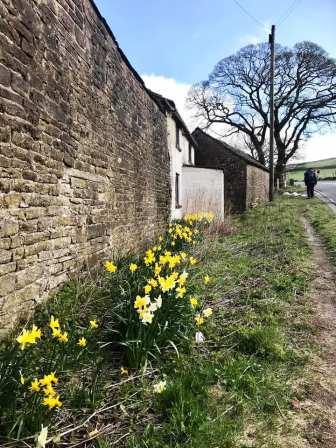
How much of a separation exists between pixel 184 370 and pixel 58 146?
277cm

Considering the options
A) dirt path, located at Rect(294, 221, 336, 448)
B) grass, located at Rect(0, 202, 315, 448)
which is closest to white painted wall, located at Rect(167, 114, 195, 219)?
grass, located at Rect(0, 202, 315, 448)

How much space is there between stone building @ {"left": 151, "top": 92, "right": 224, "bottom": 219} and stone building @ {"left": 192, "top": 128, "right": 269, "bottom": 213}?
104 inches

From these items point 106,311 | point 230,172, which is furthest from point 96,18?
point 230,172

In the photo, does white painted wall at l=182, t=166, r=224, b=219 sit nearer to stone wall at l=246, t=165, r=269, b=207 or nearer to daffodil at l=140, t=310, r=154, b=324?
stone wall at l=246, t=165, r=269, b=207

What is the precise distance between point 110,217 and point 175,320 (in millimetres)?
3149

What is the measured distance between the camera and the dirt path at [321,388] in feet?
9.95

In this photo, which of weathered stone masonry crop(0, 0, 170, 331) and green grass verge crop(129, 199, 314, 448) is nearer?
green grass verge crop(129, 199, 314, 448)

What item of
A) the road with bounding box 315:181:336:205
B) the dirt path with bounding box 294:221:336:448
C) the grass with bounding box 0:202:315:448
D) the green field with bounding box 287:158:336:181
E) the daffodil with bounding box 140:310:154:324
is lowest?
the dirt path with bounding box 294:221:336:448

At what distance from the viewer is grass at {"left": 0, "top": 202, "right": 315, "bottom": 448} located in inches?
113

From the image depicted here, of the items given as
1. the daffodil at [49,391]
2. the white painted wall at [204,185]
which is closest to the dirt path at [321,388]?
the daffodil at [49,391]

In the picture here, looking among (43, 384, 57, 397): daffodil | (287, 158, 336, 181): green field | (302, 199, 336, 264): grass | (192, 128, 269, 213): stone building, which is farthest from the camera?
(287, 158, 336, 181): green field

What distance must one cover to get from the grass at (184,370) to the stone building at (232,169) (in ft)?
52.6

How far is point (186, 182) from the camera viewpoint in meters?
18.1

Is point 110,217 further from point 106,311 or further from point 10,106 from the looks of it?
point 10,106
